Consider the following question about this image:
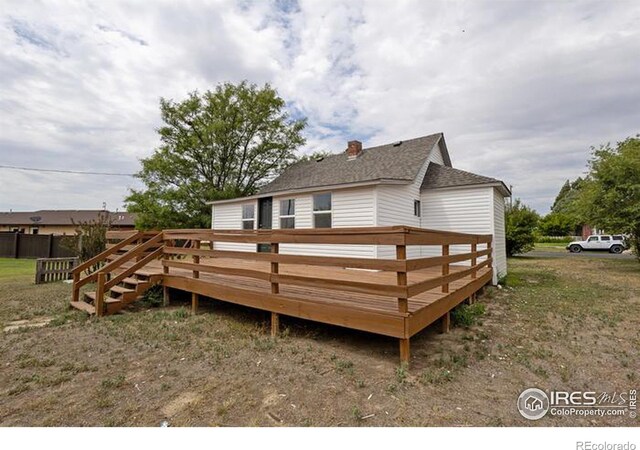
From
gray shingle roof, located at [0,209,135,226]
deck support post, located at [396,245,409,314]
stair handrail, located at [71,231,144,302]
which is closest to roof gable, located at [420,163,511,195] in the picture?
deck support post, located at [396,245,409,314]

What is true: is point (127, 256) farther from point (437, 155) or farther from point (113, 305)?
point (437, 155)

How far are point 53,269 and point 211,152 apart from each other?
9851 mm

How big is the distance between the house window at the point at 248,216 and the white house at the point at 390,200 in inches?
1.6

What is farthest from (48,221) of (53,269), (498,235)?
(498,235)

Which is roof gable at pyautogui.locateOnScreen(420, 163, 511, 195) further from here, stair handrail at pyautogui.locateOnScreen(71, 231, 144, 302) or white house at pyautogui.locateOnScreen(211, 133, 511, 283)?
stair handrail at pyautogui.locateOnScreen(71, 231, 144, 302)

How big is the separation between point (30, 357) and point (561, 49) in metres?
11.8

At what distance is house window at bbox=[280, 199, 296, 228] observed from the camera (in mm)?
10117

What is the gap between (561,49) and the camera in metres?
7.19

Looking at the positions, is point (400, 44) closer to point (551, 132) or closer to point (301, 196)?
point (301, 196)

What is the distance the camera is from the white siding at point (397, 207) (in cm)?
813

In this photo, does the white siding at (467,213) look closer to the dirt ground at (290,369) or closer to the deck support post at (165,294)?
the dirt ground at (290,369)

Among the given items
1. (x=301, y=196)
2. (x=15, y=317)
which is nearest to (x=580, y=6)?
(x=301, y=196)

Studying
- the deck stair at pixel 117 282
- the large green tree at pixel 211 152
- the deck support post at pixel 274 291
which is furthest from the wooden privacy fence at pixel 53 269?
the deck support post at pixel 274 291

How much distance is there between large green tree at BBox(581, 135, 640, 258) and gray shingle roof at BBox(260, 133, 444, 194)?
5991 millimetres
